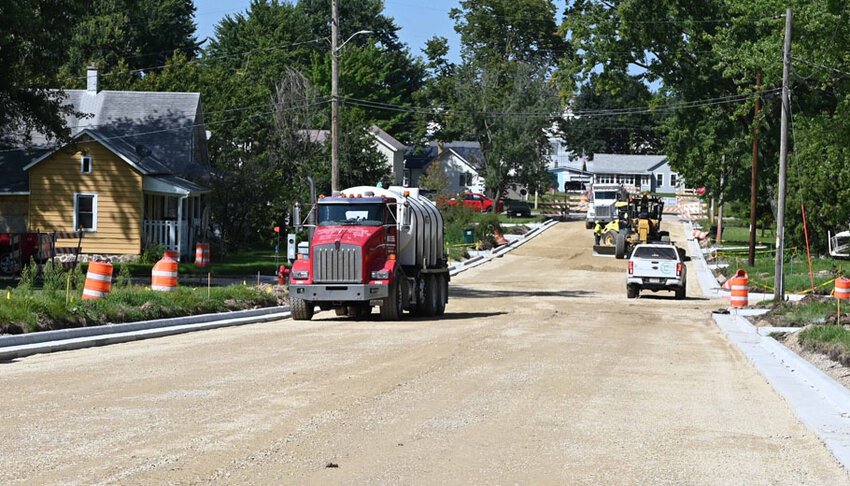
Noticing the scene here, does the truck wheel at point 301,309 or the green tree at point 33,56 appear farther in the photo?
the green tree at point 33,56

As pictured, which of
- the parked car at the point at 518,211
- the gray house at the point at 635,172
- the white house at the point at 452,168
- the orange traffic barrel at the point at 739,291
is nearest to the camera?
the orange traffic barrel at the point at 739,291

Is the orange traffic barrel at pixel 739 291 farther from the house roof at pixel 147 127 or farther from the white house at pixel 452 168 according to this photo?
the white house at pixel 452 168

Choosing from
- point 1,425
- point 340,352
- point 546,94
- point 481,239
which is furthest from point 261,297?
point 546,94

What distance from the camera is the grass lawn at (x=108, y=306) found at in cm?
1920

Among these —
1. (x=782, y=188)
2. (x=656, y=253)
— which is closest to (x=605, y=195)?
(x=656, y=253)

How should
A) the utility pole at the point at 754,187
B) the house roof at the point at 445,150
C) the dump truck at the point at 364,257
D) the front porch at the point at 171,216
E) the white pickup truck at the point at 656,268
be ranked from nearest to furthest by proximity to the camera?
the dump truck at the point at 364,257
the white pickup truck at the point at 656,268
the front porch at the point at 171,216
the utility pole at the point at 754,187
the house roof at the point at 445,150

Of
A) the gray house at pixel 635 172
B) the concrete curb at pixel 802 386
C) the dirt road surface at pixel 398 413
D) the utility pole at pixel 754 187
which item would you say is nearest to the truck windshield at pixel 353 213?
the dirt road surface at pixel 398 413

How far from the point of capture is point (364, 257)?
25500 millimetres

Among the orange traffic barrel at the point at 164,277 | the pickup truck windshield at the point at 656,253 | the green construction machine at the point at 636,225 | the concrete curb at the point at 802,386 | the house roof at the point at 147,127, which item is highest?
the house roof at the point at 147,127

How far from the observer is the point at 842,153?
38.8 meters

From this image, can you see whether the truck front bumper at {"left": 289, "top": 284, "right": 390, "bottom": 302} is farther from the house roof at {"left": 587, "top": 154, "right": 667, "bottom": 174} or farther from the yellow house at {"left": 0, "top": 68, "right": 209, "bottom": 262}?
the house roof at {"left": 587, "top": 154, "right": 667, "bottom": 174}

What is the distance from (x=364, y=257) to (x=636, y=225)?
31.3 meters

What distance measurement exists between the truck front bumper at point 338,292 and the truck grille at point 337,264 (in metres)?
0.16

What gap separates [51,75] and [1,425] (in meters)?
25.9
